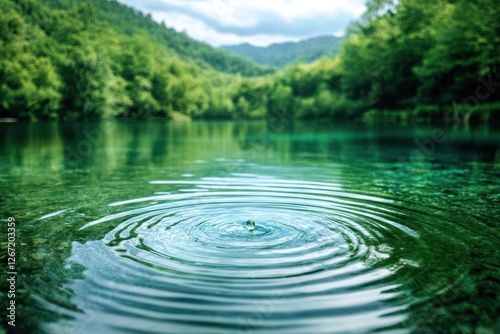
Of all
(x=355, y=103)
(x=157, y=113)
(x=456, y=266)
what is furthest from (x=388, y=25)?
(x=456, y=266)

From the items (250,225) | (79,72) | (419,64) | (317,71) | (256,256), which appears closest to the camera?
(256,256)

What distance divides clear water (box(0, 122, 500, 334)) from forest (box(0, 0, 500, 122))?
39.5 meters

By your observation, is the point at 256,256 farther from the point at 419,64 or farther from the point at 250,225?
the point at 419,64

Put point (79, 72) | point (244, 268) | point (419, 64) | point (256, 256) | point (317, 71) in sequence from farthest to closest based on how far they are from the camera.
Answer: point (317, 71) < point (79, 72) < point (419, 64) < point (256, 256) < point (244, 268)

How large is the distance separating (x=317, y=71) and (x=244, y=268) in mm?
120067

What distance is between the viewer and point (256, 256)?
17.7 ft

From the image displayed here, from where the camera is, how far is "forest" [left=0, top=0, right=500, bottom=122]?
48.0 metres

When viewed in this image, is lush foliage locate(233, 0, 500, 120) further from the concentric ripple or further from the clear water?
the concentric ripple

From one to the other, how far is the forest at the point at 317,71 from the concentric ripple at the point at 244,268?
136ft

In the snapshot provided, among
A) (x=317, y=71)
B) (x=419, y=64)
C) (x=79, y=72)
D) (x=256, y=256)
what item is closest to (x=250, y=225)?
(x=256, y=256)

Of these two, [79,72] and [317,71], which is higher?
[317,71]

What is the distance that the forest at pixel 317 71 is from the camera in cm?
4797

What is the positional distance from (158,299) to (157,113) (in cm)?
10302

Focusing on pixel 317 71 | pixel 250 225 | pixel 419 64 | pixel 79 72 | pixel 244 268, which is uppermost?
pixel 317 71
